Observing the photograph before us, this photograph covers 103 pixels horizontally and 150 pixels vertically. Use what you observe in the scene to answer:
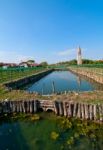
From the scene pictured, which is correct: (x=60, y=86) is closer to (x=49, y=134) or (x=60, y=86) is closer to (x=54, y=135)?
(x=49, y=134)

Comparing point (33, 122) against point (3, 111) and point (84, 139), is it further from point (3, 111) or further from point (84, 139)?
point (84, 139)

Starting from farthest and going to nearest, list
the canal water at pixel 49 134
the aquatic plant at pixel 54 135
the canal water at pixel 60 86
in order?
the canal water at pixel 60 86 → the aquatic plant at pixel 54 135 → the canal water at pixel 49 134

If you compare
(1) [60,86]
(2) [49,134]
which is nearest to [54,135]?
(2) [49,134]

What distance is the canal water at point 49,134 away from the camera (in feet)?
41.4

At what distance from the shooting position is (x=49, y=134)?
14.7 m

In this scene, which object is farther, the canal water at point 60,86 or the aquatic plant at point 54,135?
the canal water at point 60,86

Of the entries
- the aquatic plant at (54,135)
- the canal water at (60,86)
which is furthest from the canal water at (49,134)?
the canal water at (60,86)

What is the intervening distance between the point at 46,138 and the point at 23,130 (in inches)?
88.0

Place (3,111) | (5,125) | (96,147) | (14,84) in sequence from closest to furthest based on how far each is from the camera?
(96,147), (5,125), (3,111), (14,84)

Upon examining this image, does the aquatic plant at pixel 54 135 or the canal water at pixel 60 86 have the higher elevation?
the aquatic plant at pixel 54 135

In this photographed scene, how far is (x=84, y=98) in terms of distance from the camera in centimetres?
2038

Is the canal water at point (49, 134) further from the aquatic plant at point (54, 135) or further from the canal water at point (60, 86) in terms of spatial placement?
the canal water at point (60, 86)

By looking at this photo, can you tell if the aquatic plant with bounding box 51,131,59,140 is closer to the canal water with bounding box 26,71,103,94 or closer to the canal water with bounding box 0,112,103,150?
the canal water with bounding box 0,112,103,150

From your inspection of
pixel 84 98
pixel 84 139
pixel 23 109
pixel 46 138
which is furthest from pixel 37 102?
pixel 84 139
